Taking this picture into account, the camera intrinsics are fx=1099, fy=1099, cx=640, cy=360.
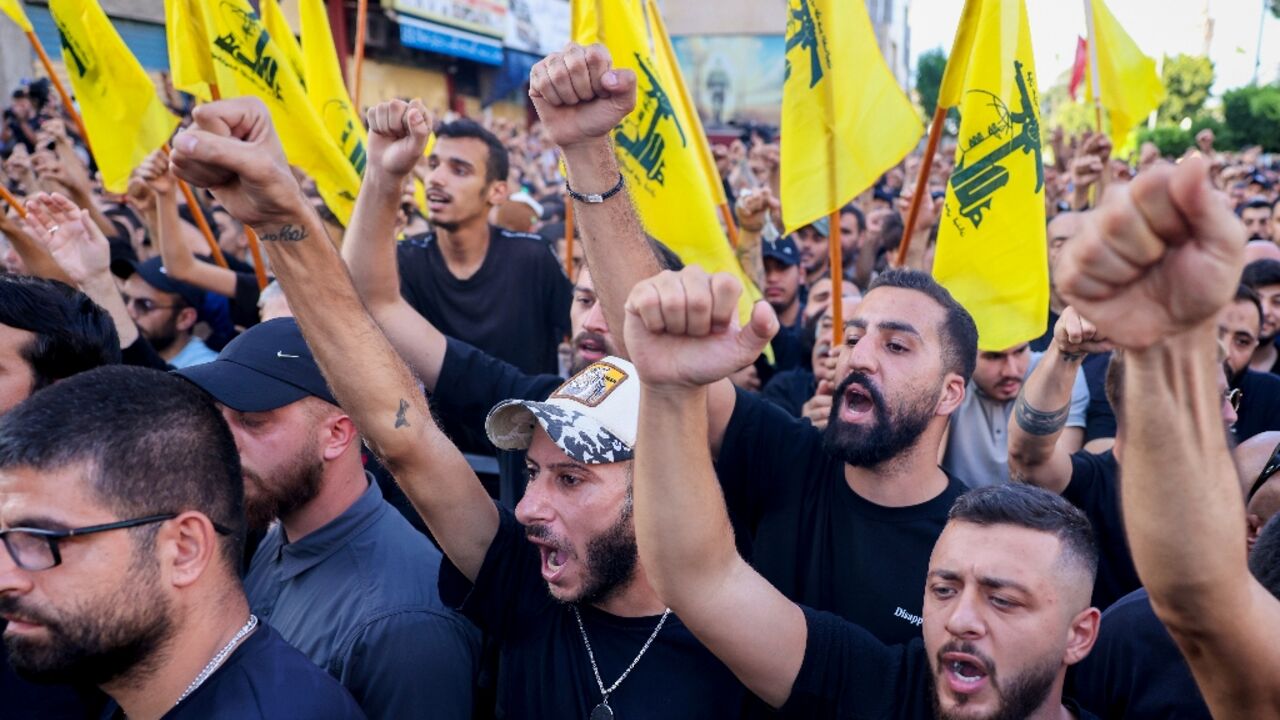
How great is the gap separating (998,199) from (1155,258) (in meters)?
2.63

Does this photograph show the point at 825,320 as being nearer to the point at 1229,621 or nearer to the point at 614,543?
the point at 614,543

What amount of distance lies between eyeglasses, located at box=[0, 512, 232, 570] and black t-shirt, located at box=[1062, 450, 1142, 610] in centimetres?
263

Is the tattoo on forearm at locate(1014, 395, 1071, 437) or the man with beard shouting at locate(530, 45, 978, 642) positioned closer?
the man with beard shouting at locate(530, 45, 978, 642)

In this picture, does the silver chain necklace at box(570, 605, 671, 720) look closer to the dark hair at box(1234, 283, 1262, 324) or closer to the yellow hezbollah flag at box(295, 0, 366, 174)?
the dark hair at box(1234, 283, 1262, 324)

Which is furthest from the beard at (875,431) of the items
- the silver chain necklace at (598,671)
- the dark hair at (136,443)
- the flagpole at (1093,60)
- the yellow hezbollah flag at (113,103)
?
the yellow hezbollah flag at (113,103)

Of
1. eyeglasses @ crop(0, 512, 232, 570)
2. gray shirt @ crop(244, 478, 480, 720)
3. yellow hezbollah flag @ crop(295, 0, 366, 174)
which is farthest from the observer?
yellow hezbollah flag @ crop(295, 0, 366, 174)

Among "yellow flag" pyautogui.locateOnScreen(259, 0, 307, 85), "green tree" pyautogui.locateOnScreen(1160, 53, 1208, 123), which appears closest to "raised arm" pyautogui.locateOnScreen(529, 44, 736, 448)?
"yellow flag" pyautogui.locateOnScreen(259, 0, 307, 85)

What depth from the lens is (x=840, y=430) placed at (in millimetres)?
2959

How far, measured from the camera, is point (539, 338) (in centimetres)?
520

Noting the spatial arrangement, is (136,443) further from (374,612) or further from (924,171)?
(924,171)

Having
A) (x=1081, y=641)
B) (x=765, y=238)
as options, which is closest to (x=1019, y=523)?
(x=1081, y=641)

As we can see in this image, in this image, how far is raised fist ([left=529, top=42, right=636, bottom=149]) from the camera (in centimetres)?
256

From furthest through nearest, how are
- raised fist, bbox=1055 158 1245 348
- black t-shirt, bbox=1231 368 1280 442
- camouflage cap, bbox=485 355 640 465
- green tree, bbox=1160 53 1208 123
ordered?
green tree, bbox=1160 53 1208 123, black t-shirt, bbox=1231 368 1280 442, camouflage cap, bbox=485 355 640 465, raised fist, bbox=1055 158 1245 348

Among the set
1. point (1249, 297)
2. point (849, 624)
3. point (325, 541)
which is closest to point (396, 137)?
point (325, 541)
